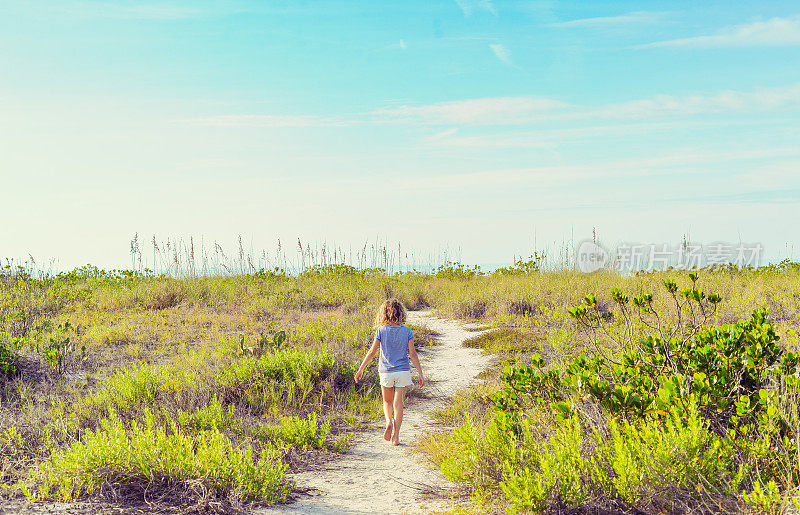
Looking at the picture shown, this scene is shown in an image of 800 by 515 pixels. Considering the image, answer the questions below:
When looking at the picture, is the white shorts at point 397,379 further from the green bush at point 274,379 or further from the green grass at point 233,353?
the green bush at point 274,379

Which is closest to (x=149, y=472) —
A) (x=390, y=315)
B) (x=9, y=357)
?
(x=390, y=315)

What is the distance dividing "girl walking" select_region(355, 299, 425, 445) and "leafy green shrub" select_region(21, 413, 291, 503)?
5.83ft

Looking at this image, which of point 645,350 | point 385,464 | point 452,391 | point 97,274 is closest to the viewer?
point 645,350

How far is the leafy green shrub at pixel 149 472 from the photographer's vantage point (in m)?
4.09

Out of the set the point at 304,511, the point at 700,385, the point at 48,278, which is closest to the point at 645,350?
the point at 700,385

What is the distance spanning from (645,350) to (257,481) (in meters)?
3.38

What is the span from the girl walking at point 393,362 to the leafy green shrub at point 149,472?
1778mm

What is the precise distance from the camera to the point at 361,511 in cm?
424

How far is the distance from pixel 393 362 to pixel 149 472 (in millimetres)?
2619

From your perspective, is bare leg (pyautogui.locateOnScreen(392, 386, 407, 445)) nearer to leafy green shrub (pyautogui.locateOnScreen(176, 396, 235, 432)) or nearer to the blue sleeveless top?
the blue sleeveless top

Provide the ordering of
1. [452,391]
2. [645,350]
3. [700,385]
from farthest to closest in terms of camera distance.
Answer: [452,391]
[645,350]
[700,385]

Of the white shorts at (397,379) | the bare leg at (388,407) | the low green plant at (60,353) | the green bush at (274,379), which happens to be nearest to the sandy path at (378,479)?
the bare leg at (388,407)

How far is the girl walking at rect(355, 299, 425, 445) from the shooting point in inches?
234

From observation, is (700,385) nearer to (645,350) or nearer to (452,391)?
(645,350)
